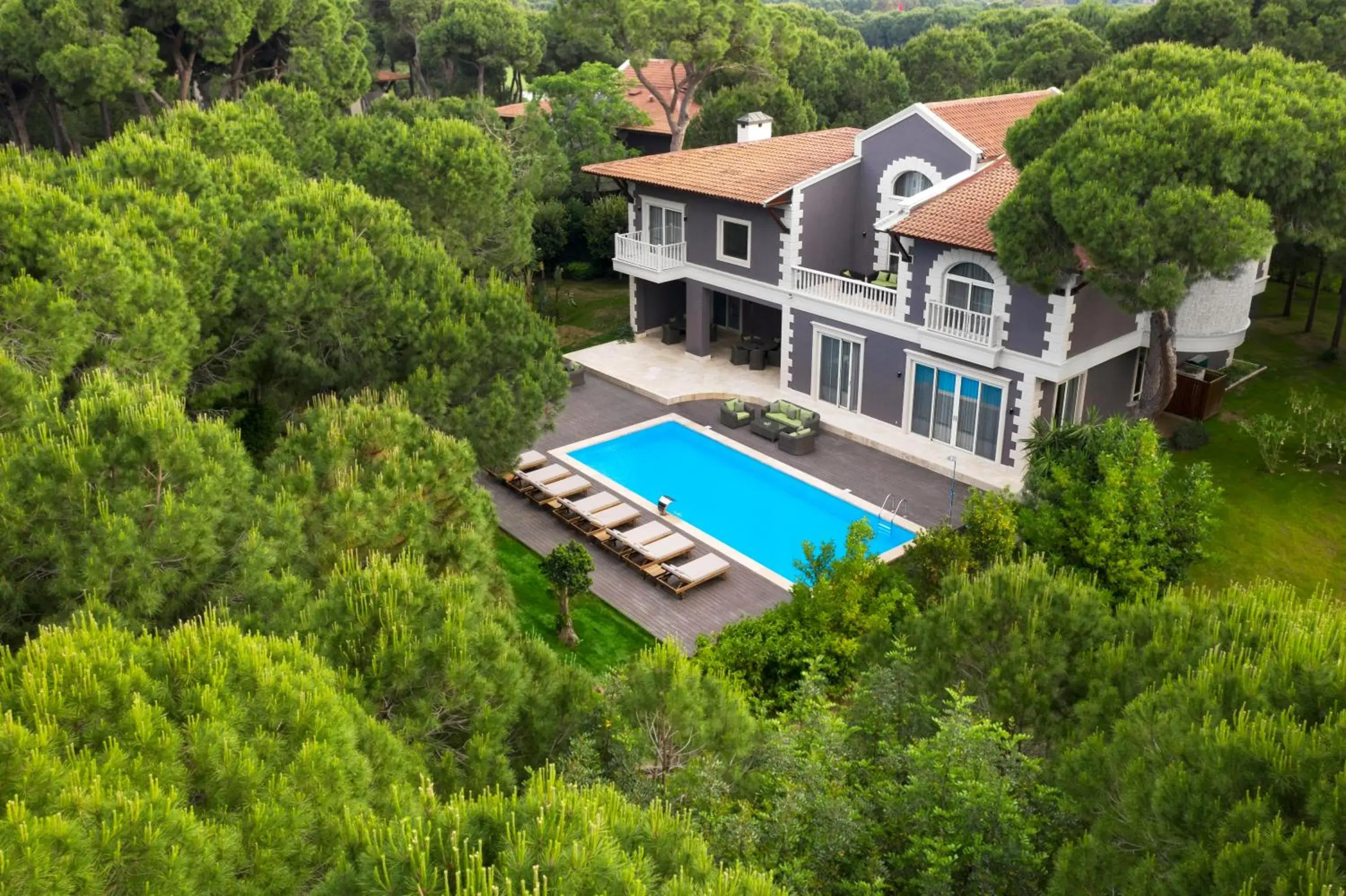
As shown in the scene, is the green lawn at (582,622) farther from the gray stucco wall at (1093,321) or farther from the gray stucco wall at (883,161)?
the gray stucco wall at (883,161)

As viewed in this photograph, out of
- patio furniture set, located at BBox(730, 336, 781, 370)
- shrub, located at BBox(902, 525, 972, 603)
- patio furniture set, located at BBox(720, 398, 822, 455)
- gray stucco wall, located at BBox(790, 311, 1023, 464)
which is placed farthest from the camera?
patio furniture set, located at BBox(730, 336, 781, 370)

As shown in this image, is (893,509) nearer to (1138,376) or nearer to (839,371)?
(839,371)

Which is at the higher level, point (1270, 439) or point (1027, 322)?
point (1027, 322)

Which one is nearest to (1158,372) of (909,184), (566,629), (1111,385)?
(1111,385)

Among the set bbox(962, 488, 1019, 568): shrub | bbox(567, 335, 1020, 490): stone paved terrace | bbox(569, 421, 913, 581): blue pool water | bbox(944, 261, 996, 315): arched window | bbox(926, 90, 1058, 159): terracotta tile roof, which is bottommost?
bbox(569, 421, 913, 581): blue pool water

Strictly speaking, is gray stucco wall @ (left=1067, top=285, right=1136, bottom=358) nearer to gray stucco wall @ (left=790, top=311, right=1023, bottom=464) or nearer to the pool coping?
gray stucco wall @ (left=790, top=311, right=1023, bottom=464)

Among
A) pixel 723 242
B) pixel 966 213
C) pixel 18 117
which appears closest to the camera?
pixel 966 213

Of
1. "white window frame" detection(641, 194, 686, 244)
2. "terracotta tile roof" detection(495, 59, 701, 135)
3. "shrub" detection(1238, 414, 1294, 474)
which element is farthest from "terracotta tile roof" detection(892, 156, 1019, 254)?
"terracotta tile roof" detection(495, 59, 701, 135)
